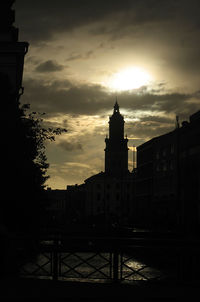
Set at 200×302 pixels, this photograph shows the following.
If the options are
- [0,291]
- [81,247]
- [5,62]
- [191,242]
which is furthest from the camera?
[5,62]

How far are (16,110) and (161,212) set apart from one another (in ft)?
280

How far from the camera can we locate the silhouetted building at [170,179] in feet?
254

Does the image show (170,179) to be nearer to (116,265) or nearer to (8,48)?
(8,48)

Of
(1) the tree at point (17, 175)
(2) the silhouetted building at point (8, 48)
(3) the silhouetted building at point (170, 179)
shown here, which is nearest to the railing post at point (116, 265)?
(1) the tree at point (17, 175)

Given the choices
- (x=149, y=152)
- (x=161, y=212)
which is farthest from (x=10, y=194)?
(x=149, y=152)

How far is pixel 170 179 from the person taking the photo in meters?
105

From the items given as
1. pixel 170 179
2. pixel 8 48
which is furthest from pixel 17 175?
pixel 170 179

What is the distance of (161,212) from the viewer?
352ft

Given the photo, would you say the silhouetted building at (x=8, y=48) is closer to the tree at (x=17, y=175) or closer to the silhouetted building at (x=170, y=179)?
the tree at (x=17, y=175)

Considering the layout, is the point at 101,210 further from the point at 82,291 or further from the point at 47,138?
the point at 82,291

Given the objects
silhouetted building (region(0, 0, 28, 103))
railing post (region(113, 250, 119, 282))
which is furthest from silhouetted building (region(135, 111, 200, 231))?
railing post (region(113, 250, 119, 282))

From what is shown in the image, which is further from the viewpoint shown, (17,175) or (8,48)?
(8,48)

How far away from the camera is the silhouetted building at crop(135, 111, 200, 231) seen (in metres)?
77.4

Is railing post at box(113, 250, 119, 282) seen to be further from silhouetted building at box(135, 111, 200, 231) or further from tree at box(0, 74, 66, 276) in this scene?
silhouetted building at box(135, 111, 200, 231)
